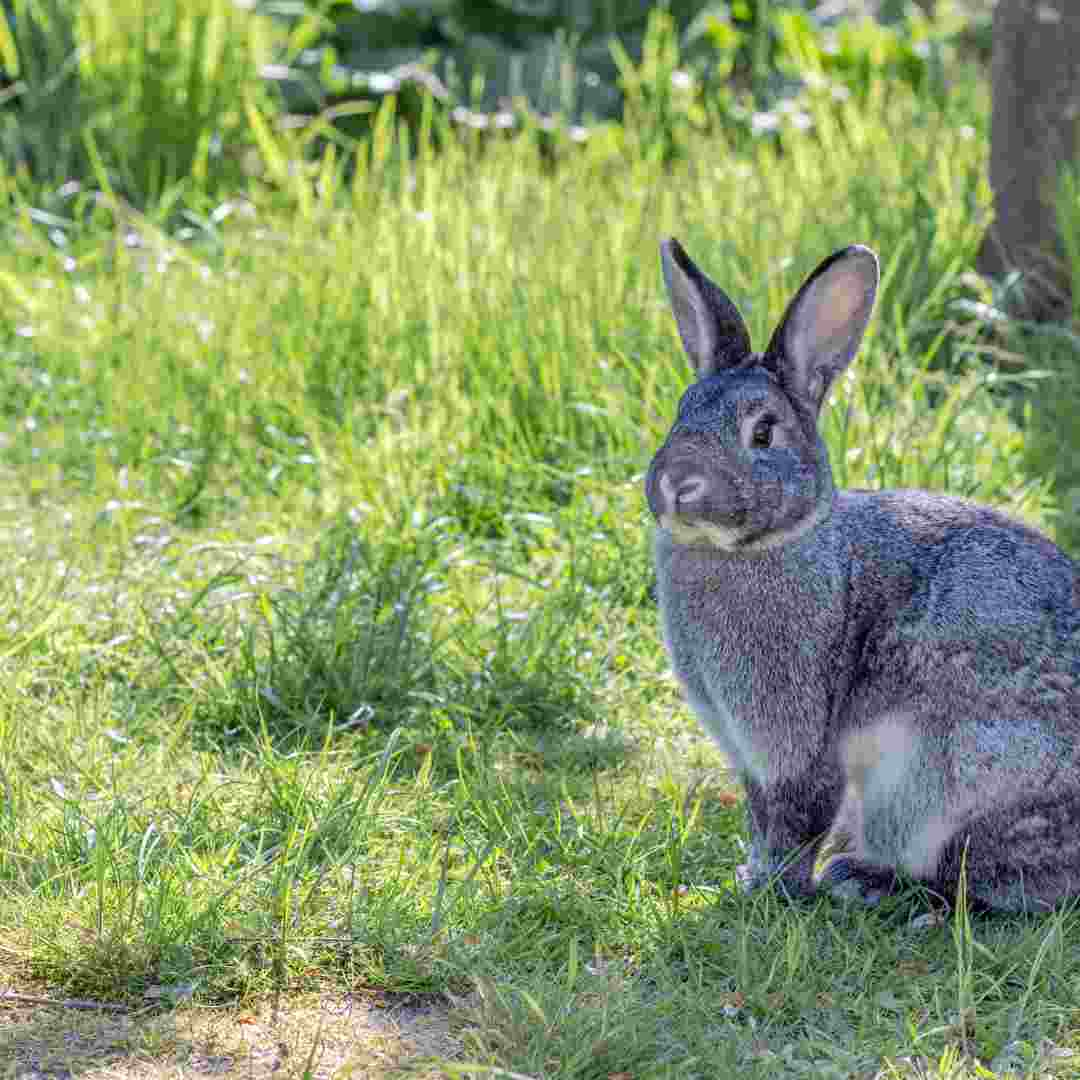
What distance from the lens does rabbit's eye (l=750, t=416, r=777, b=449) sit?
3514mm

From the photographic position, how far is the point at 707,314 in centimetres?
367

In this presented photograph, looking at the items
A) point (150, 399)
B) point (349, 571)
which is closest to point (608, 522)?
point (349, 571)

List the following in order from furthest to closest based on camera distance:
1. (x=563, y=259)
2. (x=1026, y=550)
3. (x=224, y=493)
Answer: (x=563, y=259)
(x=224, y=493)
(x=1026, y=550)

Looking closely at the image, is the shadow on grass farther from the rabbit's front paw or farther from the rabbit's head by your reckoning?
the rabbit's head

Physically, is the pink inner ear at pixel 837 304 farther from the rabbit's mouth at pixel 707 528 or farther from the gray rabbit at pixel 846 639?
the rabbit's mouth at pixel 707 528

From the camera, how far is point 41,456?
5699 mm

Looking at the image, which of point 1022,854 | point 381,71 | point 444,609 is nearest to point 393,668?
point 444,609

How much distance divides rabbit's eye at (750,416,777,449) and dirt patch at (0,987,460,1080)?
4.04ft

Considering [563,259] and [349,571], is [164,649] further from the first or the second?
[563,259]

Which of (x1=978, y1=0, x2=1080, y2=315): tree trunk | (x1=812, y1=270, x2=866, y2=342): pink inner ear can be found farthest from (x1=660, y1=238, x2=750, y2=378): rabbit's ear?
(x1=978, y1=0, x2=1080, y2=315): tree trunk

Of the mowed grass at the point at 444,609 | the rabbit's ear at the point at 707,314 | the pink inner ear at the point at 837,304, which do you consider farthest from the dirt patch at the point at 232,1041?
the pink inner ear at the point at 837,304

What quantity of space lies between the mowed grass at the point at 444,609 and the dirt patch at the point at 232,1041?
2 centimetres

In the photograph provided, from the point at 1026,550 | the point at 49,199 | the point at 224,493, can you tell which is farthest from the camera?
the point at 49,199

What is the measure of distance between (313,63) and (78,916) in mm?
5930
